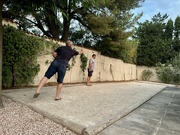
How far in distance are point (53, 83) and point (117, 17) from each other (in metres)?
5.45

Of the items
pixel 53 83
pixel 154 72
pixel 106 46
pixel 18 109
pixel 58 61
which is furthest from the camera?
pixel 154 72

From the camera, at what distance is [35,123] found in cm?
303

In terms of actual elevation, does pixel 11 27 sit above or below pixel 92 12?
below

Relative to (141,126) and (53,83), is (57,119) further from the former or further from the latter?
(53,83)

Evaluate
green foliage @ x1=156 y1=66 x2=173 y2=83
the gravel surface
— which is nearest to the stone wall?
the gravel surface

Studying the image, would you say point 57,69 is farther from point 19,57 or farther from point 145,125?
point 145,125

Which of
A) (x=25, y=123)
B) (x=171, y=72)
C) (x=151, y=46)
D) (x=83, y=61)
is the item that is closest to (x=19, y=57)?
(x=25, y=123)

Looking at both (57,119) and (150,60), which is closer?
(57,119)

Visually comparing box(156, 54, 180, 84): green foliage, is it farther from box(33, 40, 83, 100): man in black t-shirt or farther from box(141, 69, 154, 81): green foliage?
box(33, 40, 83, 100): man in black t-shirt

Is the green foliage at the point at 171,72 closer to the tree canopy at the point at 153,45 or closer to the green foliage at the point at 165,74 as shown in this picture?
the green foliage at the point at 165,74

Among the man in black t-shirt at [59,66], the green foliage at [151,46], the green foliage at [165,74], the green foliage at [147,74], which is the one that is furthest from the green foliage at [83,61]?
the green foliage at [151,46]

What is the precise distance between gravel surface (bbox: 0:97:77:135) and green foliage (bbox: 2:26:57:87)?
2.35 m

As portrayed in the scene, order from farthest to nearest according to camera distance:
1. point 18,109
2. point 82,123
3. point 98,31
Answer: point 98,31, point 18,109, point 82,123

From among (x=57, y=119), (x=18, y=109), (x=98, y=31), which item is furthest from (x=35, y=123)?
(x=98, y=31)
